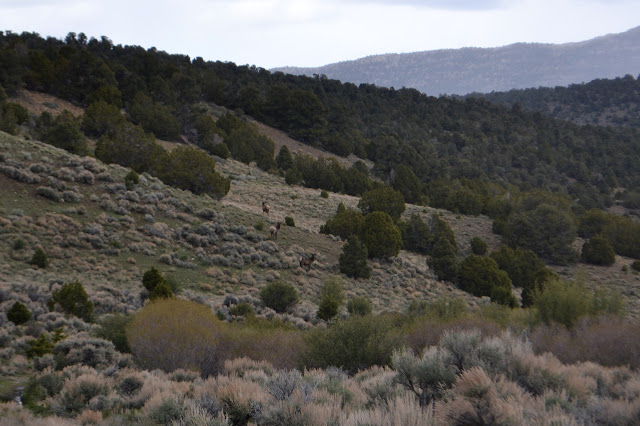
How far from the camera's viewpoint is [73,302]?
14664 mm

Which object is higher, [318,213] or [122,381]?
[122,381]

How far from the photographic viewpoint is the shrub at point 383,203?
42312 mm

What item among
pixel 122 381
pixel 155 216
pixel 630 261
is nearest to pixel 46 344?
pixel 122 381

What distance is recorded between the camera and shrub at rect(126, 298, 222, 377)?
10.7 meters

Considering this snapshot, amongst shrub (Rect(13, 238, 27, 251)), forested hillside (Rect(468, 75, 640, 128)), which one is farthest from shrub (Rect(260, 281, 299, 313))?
forested hillside (Rect(468, 75, 640, 128))

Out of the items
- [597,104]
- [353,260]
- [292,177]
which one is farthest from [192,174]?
[597,104]

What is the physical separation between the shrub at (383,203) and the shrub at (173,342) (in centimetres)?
3116

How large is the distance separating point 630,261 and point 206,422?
52931 millimetres

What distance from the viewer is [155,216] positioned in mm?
27000

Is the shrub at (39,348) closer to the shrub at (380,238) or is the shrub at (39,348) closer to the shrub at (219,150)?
the shrub at (380,238)

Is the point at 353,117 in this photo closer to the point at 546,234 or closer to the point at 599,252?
the point at 546,234

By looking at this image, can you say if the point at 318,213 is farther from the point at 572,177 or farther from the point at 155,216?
the point at 572,177

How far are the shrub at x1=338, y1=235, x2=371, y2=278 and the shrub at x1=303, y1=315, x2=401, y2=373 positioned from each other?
17.0 metres

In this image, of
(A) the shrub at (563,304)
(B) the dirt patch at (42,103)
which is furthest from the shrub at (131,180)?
(A) the shrub at (563,304)
